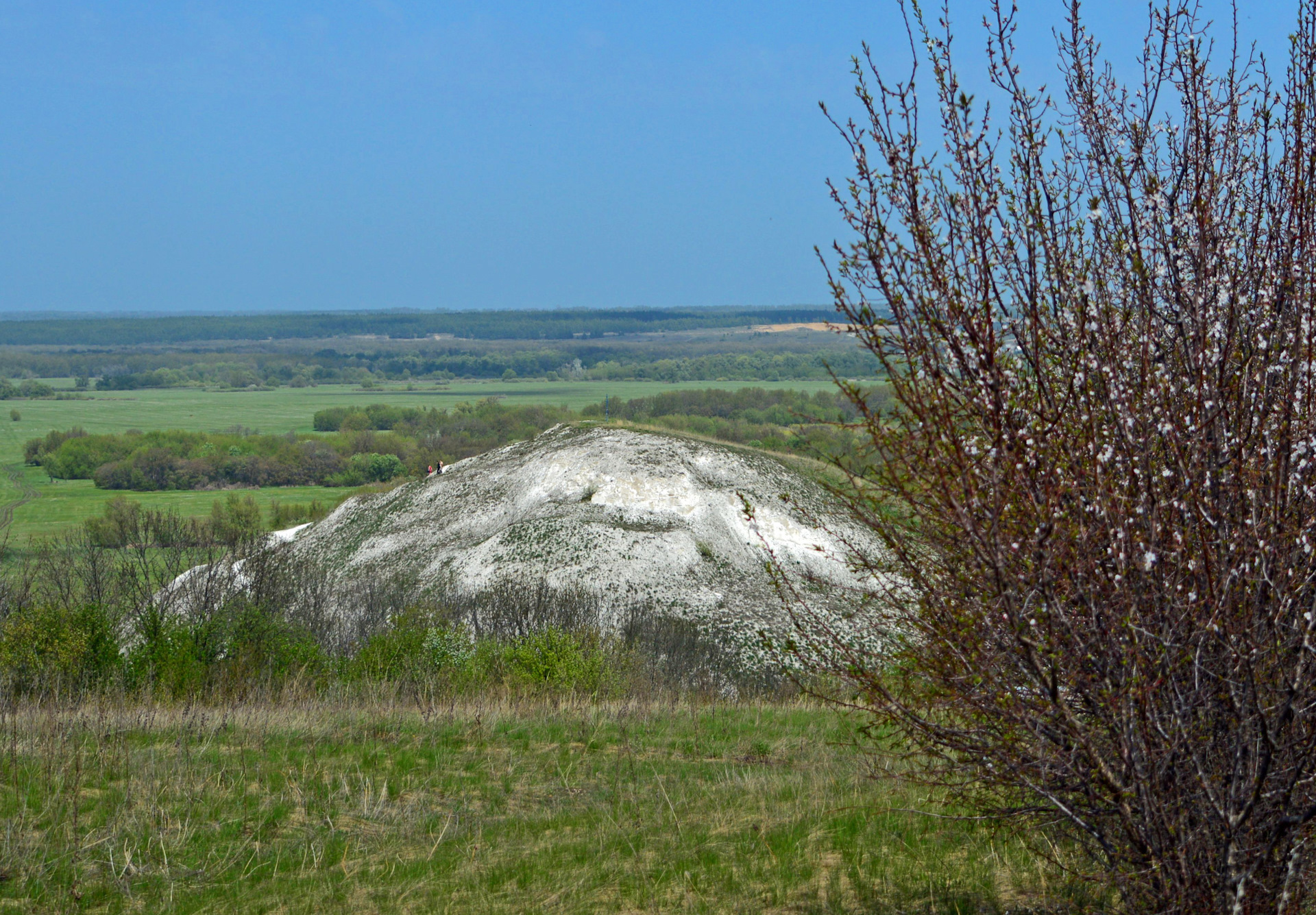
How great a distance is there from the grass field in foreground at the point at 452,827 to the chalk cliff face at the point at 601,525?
32718 millimetres

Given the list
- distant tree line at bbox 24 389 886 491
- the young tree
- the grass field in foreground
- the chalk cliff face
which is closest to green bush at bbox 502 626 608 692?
the chalk cliff face

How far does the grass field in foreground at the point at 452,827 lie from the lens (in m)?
6.83

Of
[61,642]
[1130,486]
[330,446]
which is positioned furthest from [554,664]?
[330,446]

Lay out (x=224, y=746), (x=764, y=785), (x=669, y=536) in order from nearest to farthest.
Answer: (x=764, y=785) < (x=224, y=746) < (x=669, y=536)

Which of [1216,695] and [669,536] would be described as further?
[669,536]

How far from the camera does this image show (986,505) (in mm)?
4516

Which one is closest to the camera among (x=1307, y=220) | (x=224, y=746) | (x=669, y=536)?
(x=1307, y=220)

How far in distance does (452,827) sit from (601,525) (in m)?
→ 42.6

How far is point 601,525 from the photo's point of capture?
51312 mm

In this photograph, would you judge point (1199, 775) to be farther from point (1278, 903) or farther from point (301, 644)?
point (301, 644)

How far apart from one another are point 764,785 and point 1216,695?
6.07m

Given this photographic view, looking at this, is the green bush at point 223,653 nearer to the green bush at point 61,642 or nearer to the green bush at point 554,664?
the green bush at point 61,642

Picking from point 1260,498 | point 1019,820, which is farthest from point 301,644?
point 1260,498

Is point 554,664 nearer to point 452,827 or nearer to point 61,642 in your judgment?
point 61,642
